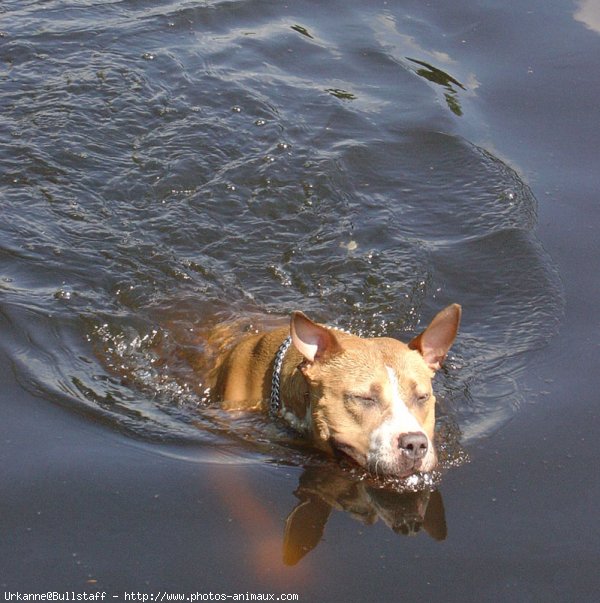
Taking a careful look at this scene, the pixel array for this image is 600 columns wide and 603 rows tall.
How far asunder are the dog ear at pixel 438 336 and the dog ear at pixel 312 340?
511 mm

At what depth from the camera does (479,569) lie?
17.5 ft

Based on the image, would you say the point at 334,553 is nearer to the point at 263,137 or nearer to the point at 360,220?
the point at 360,220

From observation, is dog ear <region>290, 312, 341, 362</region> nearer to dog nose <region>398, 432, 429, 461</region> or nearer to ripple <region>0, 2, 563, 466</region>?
ripple <region>0, 2, 563, 466</region>

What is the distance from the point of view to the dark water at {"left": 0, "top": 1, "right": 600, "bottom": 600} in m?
5.50

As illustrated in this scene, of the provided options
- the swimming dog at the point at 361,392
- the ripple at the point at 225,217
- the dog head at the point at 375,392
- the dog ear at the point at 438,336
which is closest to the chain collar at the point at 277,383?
the swimming dog at the point at 361,392

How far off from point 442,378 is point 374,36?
6001 millimetres

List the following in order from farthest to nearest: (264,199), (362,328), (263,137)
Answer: (263,137) → (264,199) → (362,328)

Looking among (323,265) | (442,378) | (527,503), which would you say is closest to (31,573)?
(527,503)

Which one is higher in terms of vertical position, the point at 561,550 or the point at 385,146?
the point at 561,550

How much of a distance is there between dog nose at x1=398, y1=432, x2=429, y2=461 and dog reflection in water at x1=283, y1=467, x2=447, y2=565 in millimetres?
326

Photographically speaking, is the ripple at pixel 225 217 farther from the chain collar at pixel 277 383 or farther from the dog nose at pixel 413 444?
the dog nose at pixel 413 444

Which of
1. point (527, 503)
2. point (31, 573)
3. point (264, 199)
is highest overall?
point (527, 503)

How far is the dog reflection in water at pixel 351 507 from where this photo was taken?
5617 millimetres

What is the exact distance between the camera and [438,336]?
6.35 meters
